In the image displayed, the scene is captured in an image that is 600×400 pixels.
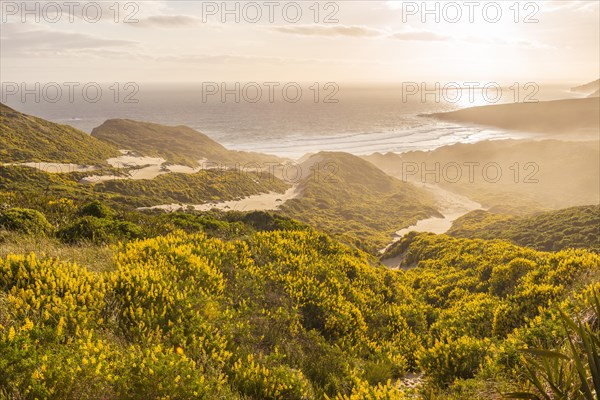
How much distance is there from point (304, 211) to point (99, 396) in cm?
5763

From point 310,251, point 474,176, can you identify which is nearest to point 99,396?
point 310,251

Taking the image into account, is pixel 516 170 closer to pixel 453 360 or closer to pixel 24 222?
pixel 453 360

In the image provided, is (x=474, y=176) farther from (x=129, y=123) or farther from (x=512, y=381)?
(x=512, y=381)

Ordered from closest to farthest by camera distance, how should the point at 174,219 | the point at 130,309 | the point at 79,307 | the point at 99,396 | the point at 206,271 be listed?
the point at 99,396, the point at 79,307, the point at 130,309, the point at 206,271, the point at 174,219

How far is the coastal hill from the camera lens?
136 feet

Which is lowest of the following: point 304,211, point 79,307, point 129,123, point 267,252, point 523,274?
point 304,211

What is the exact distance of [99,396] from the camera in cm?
362

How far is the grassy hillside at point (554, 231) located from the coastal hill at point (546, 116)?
32.9 ft

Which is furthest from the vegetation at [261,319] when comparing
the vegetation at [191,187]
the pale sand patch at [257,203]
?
the pale sand patch at [257,203]

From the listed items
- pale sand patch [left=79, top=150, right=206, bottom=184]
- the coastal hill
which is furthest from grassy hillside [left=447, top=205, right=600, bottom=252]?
pale sand patch [left=79, top=150, right=206, bottom=184]

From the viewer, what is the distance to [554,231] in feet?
98.4

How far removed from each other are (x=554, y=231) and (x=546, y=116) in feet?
96.9

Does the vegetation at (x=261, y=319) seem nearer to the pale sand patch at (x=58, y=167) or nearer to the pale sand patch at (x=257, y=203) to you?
the pale sand patch at (x=257, y=203)

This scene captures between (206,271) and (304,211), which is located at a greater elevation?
(206,271)
